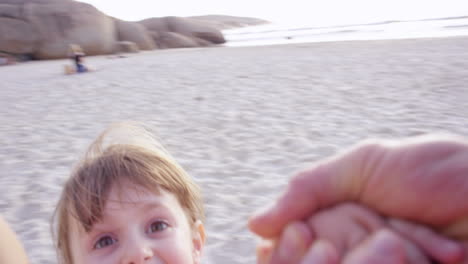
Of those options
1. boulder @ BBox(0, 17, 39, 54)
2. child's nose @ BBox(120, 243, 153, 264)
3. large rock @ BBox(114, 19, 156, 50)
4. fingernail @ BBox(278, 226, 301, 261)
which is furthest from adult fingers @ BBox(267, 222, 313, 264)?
large rock @ BBox(114, 19, 156, 50)

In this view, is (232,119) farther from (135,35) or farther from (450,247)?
(135,35)

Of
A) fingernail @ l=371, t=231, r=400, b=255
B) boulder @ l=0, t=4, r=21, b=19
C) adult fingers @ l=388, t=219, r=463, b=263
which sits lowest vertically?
boulder @ l=0, t=4, r=21, b=19

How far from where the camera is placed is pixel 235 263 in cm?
236

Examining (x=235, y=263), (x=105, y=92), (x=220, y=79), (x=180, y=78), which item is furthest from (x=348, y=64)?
(x=235, y=263)

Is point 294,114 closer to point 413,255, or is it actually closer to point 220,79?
point 220,79

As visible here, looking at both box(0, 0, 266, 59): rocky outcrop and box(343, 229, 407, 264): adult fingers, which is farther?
box(0, 0, 266, 59): rocky outcrop

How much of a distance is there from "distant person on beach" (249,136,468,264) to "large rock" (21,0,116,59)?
20.1 meters

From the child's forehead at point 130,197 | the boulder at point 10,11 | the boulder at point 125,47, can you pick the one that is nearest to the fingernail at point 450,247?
the child's forehead at point 130,197

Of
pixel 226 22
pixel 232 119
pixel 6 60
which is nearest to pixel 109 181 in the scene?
pixel 232 119

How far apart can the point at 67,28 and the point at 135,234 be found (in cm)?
2095

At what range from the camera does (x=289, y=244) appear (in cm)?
55

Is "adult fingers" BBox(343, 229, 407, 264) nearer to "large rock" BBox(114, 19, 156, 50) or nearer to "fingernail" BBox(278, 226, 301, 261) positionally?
"fingernail" BBox(278, 226, 301, 261)

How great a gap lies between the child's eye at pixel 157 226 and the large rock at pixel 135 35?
2119cm

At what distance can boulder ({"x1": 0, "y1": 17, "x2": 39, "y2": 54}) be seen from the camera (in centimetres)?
1867
